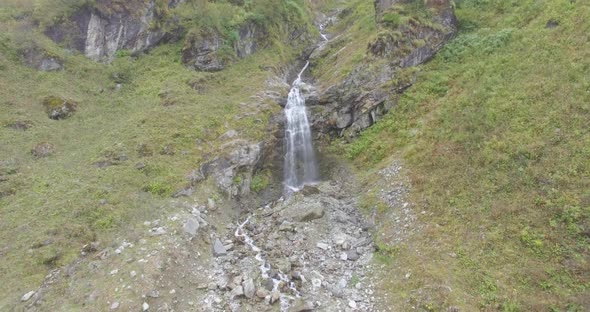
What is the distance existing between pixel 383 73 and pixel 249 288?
1508 centimetres

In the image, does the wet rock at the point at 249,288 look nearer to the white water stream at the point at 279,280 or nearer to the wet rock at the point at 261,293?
the wet rock at the point at 261,293

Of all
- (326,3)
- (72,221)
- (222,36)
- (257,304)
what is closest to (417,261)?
(257,304)

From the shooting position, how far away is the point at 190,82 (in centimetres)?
2162

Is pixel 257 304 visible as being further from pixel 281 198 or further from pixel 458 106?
pixel 458 106

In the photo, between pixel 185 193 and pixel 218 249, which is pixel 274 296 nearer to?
pixel 218 249

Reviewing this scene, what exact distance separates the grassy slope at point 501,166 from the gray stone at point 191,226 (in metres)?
7.59

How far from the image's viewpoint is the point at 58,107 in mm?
18594

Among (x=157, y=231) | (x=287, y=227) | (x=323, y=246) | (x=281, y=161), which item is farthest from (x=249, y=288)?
(x=281, y=161)

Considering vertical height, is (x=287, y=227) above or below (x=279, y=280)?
above

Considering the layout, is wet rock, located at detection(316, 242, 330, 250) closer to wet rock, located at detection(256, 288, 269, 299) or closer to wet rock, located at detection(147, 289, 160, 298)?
wet rock, located at detection(256, 288, 269, 299)

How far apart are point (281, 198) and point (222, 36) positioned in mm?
14543

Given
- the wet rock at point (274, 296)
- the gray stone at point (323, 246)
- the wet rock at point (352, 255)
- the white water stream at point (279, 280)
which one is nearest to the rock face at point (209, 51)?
the white water stream at point (279, 280)

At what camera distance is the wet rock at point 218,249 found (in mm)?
12383

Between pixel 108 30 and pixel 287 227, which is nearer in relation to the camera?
pixel 287 227
